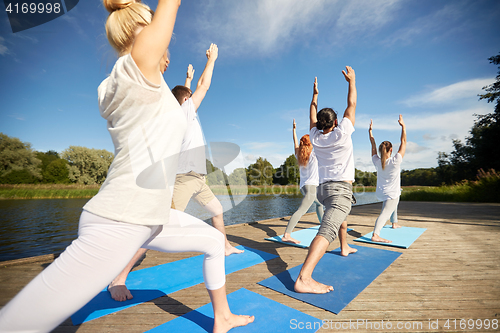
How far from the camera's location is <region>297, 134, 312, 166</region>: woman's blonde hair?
4441 mm

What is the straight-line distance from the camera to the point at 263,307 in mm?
1998

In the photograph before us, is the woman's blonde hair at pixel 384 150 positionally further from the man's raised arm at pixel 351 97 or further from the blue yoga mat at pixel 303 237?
the man's raised arm at pixel 351 97

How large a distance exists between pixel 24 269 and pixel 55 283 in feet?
9.65

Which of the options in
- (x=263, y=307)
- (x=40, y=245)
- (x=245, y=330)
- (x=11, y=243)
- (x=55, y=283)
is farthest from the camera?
(x=11, y=243)

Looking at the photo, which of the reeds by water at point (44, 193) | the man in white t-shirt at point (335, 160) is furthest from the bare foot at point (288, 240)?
the reeds by water at point (44, 193)

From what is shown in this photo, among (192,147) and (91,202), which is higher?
(192,147)

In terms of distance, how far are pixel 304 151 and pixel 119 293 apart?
11.3 ft

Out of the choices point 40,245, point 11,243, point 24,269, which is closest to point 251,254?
point 24,269

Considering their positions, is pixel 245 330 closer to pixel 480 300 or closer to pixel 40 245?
pixel 480 300

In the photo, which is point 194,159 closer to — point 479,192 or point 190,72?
point 190,72

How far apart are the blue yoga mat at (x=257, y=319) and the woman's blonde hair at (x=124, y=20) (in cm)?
181

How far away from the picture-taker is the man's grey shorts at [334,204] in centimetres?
238

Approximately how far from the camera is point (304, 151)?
446 centimetres

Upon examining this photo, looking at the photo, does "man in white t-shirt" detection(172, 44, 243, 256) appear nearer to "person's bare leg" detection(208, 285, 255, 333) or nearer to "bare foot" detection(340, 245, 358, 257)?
"person's bare leg" detection(208, 285, 255, 333)
